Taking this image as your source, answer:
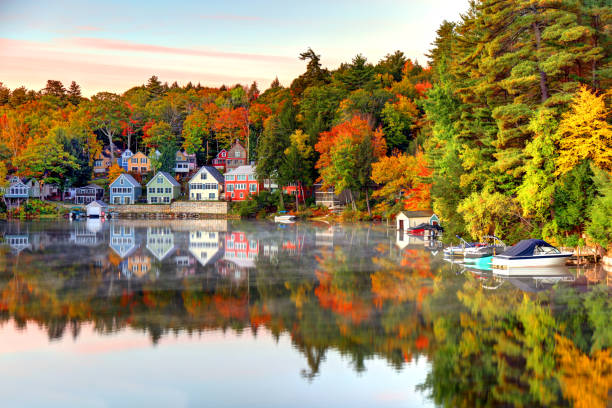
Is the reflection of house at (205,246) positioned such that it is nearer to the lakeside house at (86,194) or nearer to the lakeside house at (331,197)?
the lakeside house at (331,197)

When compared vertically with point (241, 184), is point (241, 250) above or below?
below

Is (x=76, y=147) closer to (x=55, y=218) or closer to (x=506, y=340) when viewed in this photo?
(x=55, y=218)

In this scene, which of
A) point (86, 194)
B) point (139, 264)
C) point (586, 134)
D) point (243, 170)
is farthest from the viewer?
point (86, 194)

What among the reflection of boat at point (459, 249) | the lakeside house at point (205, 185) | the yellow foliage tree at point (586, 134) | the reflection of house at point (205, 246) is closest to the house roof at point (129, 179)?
the lakeside house at point (205, 185)

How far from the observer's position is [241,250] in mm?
48469

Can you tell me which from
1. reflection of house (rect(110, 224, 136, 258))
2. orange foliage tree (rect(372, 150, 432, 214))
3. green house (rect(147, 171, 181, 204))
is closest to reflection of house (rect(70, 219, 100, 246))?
reflection of house (rect(110, 224, 136, 258))

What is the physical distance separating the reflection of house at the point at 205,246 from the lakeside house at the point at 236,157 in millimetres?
52518

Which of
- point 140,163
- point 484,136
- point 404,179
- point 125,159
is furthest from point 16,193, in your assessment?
point 484,136

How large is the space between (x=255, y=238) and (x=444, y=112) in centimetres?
2312

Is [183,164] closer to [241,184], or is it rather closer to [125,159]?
[125,159]

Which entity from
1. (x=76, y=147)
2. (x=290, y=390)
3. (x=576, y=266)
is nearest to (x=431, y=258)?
(x=576, y=266)

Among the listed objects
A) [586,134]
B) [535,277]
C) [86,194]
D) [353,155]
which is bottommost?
[535,277]

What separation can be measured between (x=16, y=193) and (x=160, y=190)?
2562cm

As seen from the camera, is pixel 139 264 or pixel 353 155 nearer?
pixel 139 264
